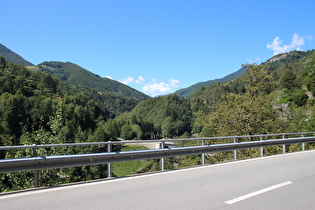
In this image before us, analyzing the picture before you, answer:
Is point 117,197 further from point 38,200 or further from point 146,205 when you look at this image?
point 38,200

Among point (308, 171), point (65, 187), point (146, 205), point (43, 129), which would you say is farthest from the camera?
point (43, 129)

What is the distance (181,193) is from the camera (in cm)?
516

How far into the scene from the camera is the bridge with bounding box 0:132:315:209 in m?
4.35

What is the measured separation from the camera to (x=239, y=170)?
794 centimetres

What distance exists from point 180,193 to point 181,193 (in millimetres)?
20

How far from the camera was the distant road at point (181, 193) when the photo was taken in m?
4.34

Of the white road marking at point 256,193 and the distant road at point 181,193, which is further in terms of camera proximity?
the white road marking at point 256,193

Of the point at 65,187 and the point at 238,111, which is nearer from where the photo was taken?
the point at 65,187

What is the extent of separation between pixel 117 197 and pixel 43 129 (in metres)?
A: 6.93

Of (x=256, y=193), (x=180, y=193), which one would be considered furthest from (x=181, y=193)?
(x=256, y=193)

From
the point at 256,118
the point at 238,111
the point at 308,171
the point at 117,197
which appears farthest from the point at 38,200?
the point at 256,118

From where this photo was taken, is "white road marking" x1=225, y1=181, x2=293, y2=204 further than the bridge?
Yes

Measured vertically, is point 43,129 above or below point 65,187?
above

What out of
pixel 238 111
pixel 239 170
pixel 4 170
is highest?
pixel 238 111
